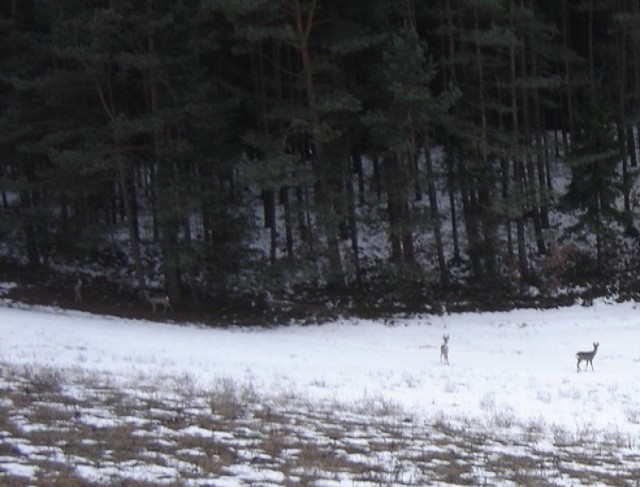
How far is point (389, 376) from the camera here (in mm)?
16516

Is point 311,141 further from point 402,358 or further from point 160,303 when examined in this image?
point 402,358

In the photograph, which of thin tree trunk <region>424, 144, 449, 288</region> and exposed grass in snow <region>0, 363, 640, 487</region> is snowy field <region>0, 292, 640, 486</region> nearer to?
exposed grass in snow <region>0, 363, 640, 487</region>

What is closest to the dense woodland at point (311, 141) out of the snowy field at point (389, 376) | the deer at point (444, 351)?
the snowy field at point (389, 376)

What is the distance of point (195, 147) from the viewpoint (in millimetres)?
27875

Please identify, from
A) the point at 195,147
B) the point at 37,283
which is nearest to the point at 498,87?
the point at 195,147

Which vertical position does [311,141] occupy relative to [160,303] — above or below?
above

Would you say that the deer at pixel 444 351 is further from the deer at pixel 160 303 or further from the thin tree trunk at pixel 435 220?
the deer at pixel 160 303

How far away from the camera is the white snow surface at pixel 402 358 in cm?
1340

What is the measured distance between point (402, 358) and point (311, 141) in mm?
12592

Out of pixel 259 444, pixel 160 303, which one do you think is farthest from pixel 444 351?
pixel 160 303

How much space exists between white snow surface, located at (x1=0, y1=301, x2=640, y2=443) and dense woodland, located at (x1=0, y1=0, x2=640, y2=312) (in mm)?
3241

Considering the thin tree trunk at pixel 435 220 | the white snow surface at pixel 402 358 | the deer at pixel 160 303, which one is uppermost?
the thin tree trunk at pixel 435 220

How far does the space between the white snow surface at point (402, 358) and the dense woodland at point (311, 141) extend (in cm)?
324

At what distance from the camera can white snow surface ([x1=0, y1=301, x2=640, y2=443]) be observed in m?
13.4
